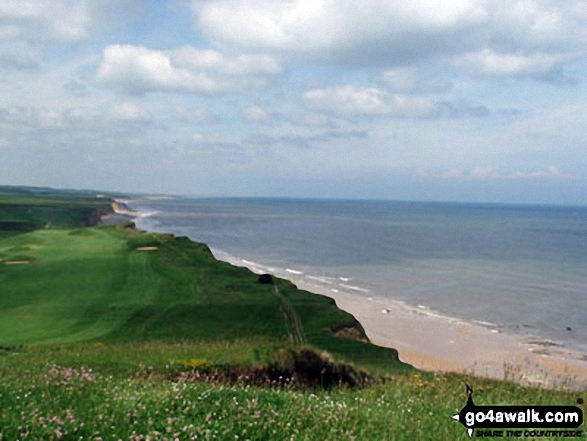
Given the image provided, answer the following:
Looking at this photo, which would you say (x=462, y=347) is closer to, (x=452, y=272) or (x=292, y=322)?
(x=292, y=322)

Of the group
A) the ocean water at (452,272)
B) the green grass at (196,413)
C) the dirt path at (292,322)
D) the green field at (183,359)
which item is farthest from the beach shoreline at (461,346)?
the green grass at (196,413)

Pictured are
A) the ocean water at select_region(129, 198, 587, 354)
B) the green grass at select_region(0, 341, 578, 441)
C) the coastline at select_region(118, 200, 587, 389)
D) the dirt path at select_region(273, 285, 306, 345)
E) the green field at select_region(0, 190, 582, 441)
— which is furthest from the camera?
the ocean water at select_region(129, 198, 587, 354)

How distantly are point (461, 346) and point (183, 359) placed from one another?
23.9m

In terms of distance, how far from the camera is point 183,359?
46.5ft

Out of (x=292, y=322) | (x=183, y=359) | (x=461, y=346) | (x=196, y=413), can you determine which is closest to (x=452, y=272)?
(x=461, y=346)

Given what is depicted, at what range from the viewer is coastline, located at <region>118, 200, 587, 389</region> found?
95.4 feet

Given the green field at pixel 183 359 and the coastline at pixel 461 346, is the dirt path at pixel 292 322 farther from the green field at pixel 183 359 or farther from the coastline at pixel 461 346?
the coastline at pixel 461 346

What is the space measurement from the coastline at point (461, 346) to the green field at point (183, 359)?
16.6ft

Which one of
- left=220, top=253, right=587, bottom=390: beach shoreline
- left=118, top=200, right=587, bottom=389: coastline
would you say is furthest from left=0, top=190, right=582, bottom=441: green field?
left=118, top=200, right=587, bottom=389: coastline

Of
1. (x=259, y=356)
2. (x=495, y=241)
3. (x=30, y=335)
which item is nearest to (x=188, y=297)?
(x=30, y=335)

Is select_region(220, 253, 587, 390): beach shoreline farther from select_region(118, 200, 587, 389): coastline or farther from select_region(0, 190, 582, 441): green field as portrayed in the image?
select_region(0, 190, 582, 441): green field

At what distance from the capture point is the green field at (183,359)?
6.37 meters

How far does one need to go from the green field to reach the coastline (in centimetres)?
505

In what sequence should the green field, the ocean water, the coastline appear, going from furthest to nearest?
the ocean water → the coastline → the green field
